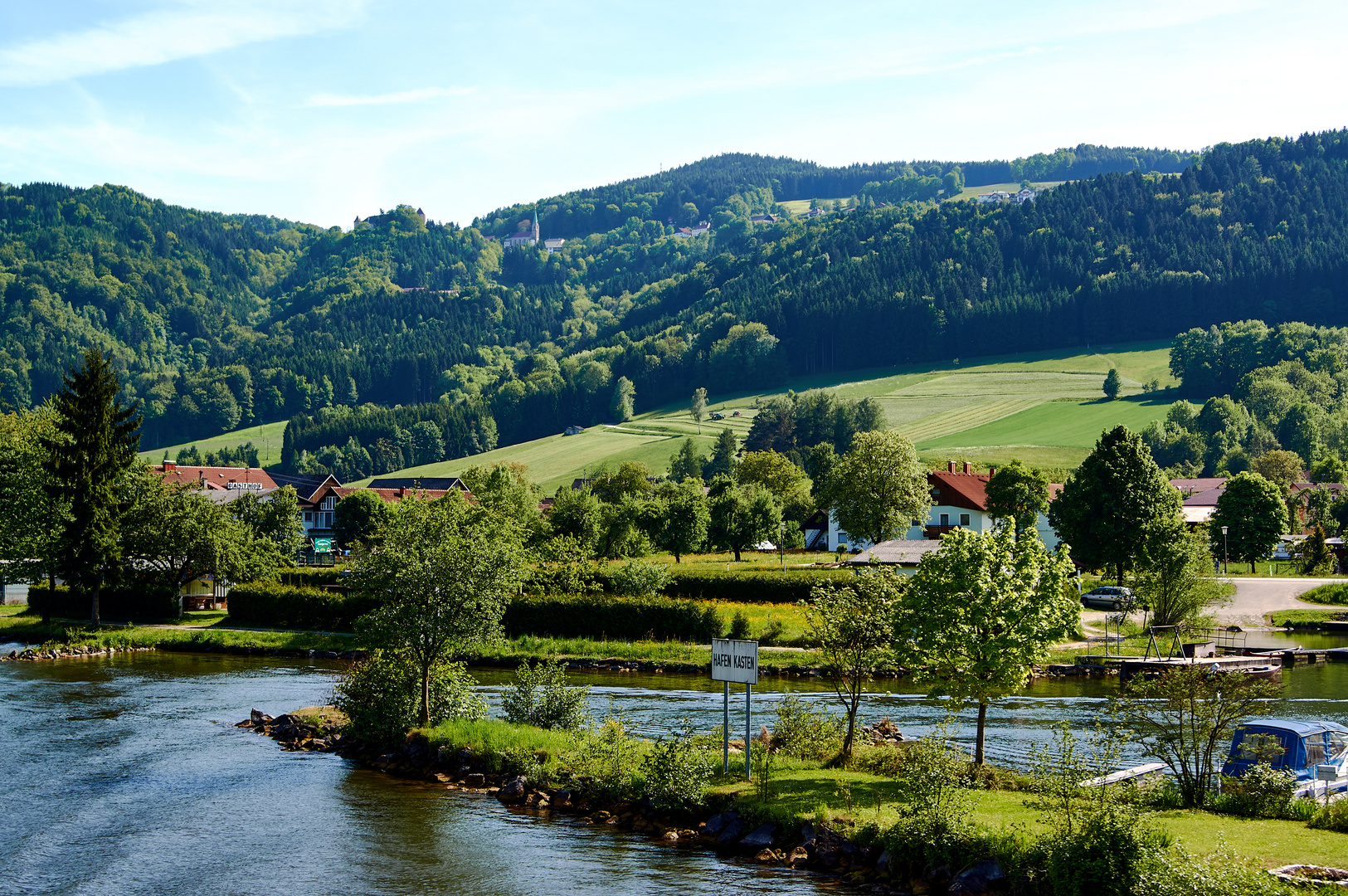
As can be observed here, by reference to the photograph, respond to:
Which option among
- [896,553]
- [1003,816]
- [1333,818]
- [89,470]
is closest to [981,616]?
[1003,816]

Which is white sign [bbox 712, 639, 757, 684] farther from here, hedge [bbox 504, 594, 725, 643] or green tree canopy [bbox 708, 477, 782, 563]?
green tree canopy [bbox 708, 477, 782, 563]

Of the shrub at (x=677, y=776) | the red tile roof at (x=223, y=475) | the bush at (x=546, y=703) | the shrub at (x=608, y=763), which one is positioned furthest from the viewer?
the red tile roof at (x=223, y=475)

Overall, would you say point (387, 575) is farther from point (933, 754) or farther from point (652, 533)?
point (652, 533)

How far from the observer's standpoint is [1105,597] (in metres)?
63.2

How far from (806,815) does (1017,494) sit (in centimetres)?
6247

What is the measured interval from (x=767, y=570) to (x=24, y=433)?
156ft

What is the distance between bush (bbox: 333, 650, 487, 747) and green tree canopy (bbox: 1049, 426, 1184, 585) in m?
45.1

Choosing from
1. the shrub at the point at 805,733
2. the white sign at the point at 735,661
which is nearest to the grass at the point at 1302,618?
the shrub at the point at 805,733

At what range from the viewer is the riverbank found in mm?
17391

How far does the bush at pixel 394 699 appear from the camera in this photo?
30547mm

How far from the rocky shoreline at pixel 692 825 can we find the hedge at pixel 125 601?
106 ft

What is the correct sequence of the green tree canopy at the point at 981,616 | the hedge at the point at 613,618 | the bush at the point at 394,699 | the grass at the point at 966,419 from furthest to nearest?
the grass at the point at 966,419 < the hedge at the point at 613,618 < the bush at the point at 394,699 < the green tree canopy at the point at 981,616

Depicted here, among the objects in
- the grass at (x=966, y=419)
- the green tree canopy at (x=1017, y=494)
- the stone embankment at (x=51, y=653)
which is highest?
the grass at (x=966, y=419)

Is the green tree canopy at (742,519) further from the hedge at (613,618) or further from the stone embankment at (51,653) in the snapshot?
the stone embankment at (51,653)
